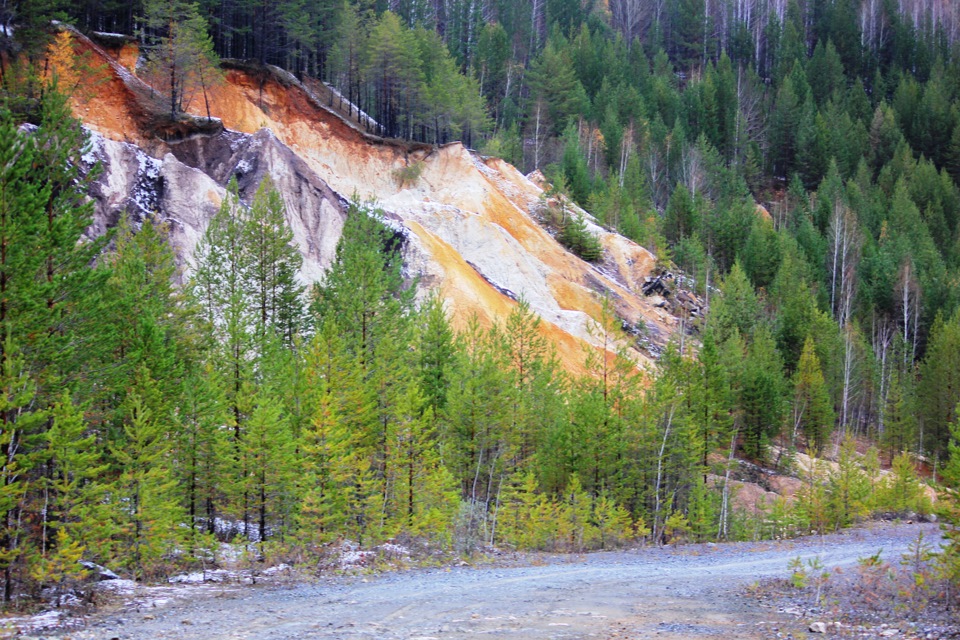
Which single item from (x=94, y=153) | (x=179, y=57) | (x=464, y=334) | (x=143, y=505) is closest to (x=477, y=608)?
(x=143, y=505)

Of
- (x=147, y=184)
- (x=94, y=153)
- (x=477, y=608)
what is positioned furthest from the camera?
(x=147, y=184)

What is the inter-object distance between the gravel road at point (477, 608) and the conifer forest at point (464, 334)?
2628 millimetres

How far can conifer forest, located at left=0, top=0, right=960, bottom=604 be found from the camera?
1511cm

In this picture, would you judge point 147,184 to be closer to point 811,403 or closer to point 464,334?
point 464,334

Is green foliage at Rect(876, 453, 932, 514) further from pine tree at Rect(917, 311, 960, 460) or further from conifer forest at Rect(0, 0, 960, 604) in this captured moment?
pine tree at Rect(917, 311, 960, 460)

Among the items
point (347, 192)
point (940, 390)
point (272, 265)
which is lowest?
point (940, 390)

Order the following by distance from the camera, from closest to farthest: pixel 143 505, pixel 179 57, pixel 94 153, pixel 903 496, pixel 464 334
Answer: pixel 143 505 < pixel 464 334 < pixel 903 496 < pixel 94 153 < pixel 179 57

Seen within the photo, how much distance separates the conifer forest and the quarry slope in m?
2.10

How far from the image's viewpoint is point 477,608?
11.9 m

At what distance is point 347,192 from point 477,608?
4317cm

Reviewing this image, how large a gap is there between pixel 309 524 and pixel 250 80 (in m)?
45.1

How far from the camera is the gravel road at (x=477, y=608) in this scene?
1028 centimetres

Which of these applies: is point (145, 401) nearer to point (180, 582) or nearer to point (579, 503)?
point (180, 582)

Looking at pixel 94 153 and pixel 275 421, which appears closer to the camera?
pixel 275 421
